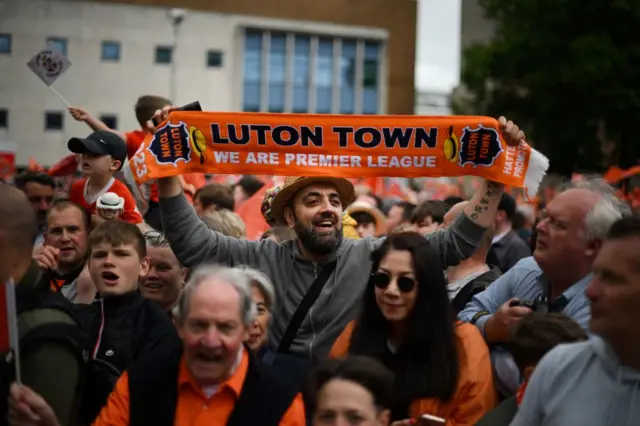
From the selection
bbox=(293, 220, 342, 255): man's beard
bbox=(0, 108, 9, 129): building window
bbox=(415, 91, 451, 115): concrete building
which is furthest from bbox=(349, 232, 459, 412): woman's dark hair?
bbox=(415, 91, 451, 115): concrete building

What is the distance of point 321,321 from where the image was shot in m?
5.22

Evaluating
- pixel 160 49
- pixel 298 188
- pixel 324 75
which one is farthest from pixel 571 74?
pixel 324 75

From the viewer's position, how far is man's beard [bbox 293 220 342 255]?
5297mm

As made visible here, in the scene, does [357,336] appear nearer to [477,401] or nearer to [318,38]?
[477,401]

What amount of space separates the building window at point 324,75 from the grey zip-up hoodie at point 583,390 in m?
57.3

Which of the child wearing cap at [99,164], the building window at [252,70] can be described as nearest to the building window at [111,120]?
the building window at [252,70]

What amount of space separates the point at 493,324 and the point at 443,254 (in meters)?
0.82

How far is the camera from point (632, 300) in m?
3.17

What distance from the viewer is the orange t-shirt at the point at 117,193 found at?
690 cm

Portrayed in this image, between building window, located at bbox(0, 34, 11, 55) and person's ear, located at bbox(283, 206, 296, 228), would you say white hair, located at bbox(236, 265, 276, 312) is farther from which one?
building window, located at bbox(0, 34, 11, 55)

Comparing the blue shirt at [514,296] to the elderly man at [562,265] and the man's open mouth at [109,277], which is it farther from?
the man's open mouth at [109,277]

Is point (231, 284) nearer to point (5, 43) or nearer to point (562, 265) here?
point (562, 265)

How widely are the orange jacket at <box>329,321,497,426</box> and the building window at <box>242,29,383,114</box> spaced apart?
55280 millimetres

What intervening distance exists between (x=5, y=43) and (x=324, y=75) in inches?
762
